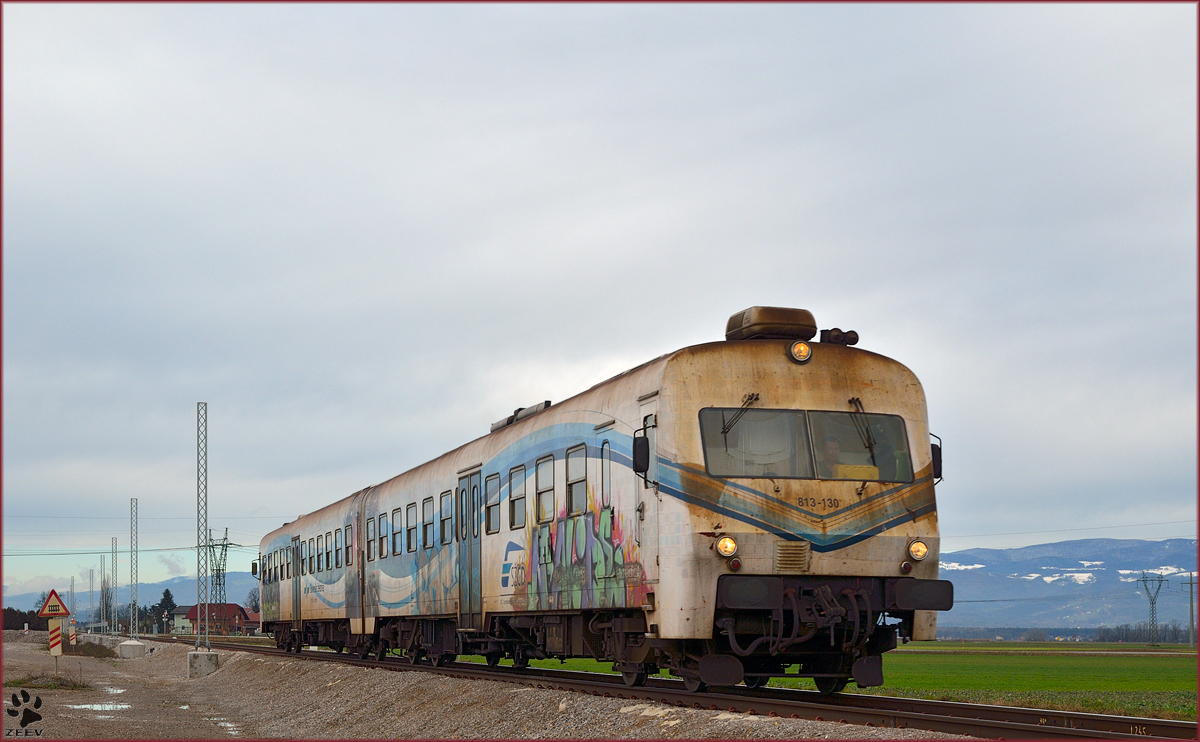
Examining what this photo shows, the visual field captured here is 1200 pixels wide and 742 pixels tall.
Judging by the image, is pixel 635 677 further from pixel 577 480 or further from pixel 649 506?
pixel 649 506

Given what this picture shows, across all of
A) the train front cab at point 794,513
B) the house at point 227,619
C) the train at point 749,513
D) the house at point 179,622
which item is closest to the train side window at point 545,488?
the train at point 749,513

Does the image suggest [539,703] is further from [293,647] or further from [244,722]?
[293,647]

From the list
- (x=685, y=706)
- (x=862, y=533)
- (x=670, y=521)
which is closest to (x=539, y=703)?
(x=685, y=706)

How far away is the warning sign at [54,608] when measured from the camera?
27.7 metres

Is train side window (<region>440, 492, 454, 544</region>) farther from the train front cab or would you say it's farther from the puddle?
the puddle

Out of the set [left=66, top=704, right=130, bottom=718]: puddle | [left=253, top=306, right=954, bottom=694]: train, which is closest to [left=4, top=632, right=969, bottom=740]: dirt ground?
[left=66, top=704, right=130, bottom=718]: puddle

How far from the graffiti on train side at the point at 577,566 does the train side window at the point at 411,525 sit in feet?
18.2

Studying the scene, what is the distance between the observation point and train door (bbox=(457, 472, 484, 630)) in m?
18.2

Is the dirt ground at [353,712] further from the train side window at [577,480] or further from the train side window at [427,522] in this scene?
the train side window at [427,522]

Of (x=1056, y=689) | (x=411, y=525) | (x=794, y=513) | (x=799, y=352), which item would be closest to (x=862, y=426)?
(x=799, y=352)

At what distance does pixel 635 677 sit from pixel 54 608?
19.6 metres

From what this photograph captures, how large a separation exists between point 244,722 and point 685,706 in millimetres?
11819

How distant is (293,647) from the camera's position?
3522 cm

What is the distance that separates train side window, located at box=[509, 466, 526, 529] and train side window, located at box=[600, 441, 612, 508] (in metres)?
2.90
